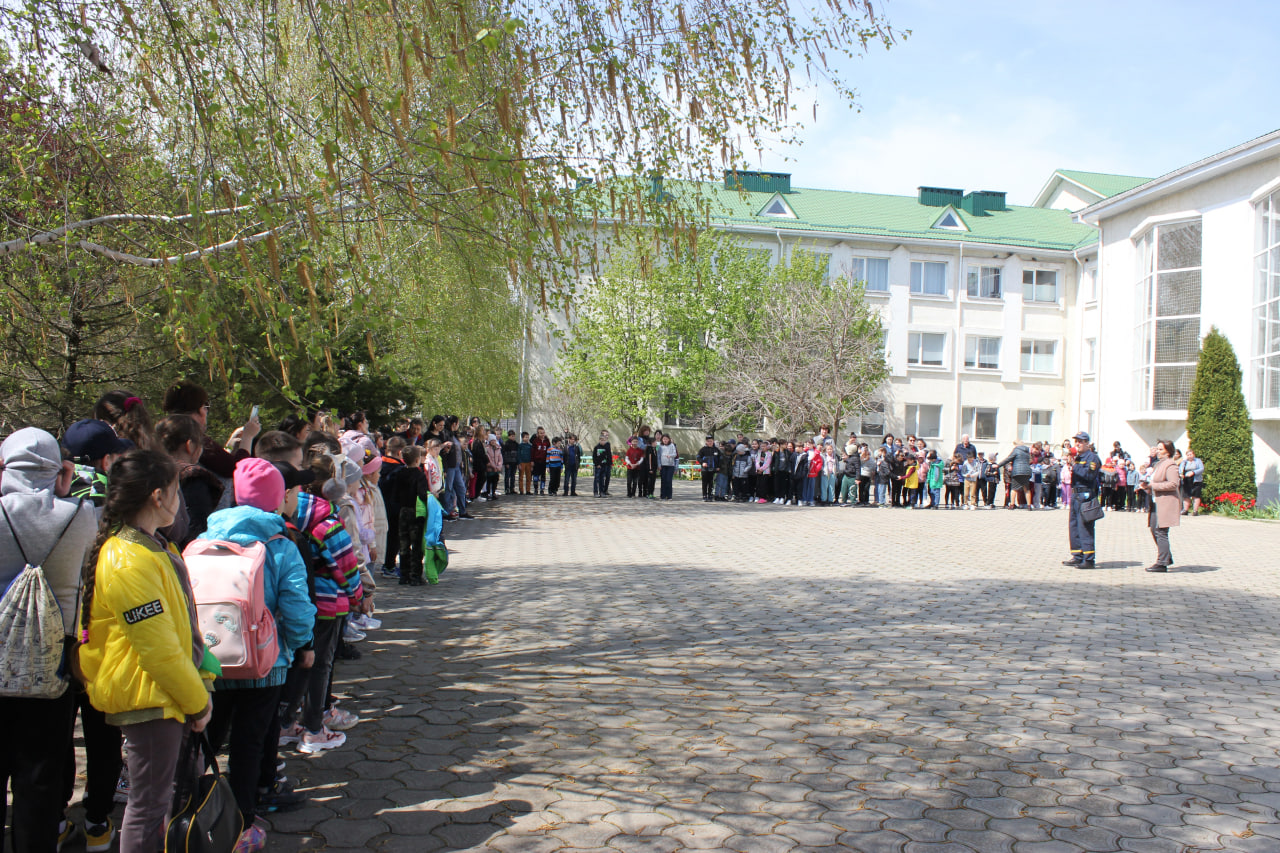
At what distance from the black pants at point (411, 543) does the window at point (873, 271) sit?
38833mm

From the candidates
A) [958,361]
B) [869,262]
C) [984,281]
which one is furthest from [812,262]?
[984,281]

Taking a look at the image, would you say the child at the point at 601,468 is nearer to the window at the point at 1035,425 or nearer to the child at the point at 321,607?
the child at the point at 321,607

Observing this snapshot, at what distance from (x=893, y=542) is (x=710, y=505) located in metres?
9.63

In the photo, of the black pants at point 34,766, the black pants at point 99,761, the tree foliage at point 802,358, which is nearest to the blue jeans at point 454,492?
the black pants at point 99,761

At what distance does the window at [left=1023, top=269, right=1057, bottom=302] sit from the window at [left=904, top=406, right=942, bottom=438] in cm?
709

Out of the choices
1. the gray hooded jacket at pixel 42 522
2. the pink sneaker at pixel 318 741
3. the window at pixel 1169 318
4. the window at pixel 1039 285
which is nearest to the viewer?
the gray hooded jacket at pixel 42 522

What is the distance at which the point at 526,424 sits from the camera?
47.2 m

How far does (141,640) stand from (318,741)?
2.29 metres

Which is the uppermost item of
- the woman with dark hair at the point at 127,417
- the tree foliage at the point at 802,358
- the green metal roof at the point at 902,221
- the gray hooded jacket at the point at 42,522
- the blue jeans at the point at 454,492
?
the green metal roof at the point at 902,221

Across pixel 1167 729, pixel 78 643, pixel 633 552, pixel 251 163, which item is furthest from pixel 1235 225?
pixel 78 643

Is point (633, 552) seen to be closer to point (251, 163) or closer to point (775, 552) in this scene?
point (775, 552)

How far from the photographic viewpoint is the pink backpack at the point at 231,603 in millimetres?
3973

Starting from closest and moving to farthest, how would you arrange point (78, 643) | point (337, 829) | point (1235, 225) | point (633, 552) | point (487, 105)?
point (78, 643) < point (337, 829) < point (487, 105) < point (633, 552) < point (1235, 225)

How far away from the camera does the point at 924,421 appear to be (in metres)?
47.4
